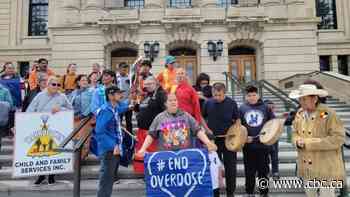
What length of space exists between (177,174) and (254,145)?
2037 mm

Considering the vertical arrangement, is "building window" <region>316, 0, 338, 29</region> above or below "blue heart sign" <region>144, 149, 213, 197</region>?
above

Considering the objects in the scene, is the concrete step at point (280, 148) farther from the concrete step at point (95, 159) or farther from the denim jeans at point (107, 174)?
the denim jeans at point (107, 174)

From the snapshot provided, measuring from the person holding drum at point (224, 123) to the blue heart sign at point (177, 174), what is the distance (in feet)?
4.94

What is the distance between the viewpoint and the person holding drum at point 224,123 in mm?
6355

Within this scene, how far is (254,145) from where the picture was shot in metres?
6.39

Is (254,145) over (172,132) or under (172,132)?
under

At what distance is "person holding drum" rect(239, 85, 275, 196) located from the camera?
6.41m

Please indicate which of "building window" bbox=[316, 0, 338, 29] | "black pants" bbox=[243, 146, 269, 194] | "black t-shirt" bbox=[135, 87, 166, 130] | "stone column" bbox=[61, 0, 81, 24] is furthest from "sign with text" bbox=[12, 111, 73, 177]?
"building window" bbox=[316, 0, 338, 29]

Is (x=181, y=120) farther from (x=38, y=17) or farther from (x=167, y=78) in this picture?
(x=38, y=17)

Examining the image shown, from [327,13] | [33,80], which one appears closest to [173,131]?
[33,80]

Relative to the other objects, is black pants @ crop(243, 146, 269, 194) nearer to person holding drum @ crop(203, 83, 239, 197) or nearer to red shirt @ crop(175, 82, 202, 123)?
person holding drum @ crop(203, 83, 239, 197)

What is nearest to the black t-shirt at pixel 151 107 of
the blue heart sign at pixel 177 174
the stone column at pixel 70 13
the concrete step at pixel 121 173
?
the blue heart sign at pixel 177 174

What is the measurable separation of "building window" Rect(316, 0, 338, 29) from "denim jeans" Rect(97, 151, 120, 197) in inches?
1187

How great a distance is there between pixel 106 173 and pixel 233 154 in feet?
7.12
